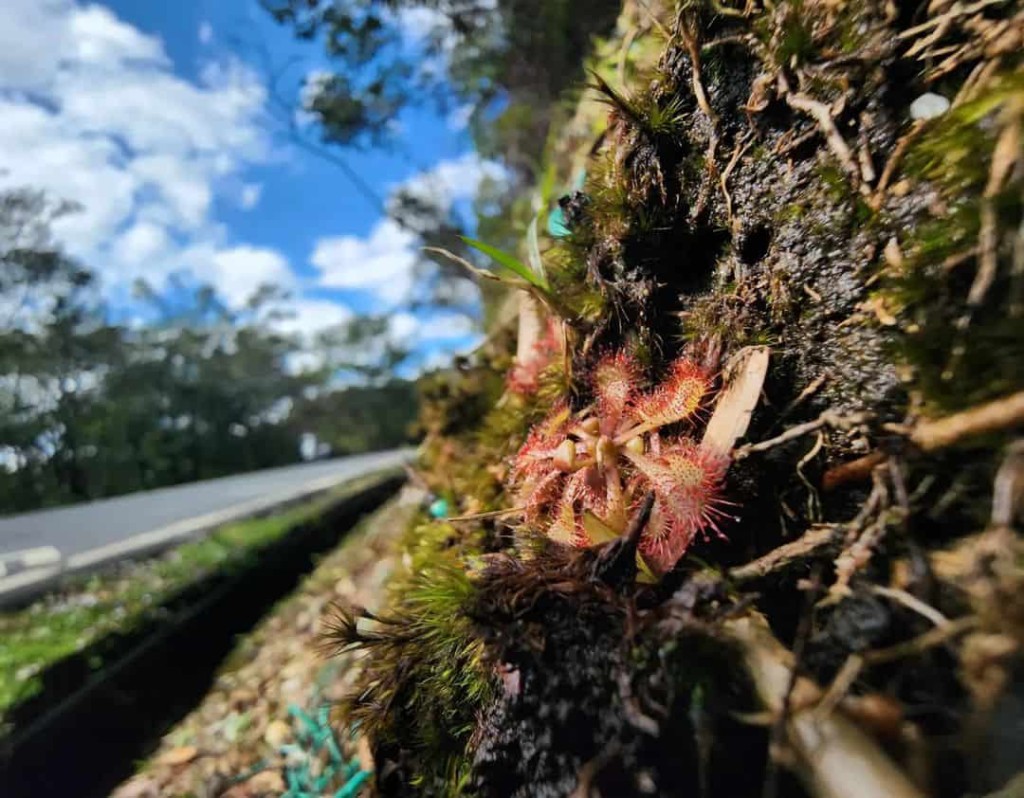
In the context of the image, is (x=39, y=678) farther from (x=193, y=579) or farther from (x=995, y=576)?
(x=995, y=576)

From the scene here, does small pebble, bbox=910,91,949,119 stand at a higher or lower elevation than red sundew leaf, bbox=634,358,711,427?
higher

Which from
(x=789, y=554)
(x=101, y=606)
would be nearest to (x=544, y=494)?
(x=789, y=554)

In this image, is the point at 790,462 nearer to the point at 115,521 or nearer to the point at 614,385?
the point at 614,385

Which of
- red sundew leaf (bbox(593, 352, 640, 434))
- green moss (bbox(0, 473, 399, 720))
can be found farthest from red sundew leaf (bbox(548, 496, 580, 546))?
green moss (bbox(0, 473, 399, 720))

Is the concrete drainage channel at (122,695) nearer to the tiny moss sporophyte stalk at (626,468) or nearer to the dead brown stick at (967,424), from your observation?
the tiny moss sporophyte stalk at (626,468)

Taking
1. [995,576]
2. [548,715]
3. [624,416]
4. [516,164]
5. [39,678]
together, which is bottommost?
[39,678]

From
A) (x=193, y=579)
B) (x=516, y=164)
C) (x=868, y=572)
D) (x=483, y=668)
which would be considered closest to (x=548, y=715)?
(x=483, y=668)

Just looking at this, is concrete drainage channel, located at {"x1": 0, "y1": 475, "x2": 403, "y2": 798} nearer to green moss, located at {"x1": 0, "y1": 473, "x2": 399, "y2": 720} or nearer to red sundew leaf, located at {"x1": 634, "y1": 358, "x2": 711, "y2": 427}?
green moss, located at {"x1": 0, "y1": 473, "x2": 399, "y2": 720}
